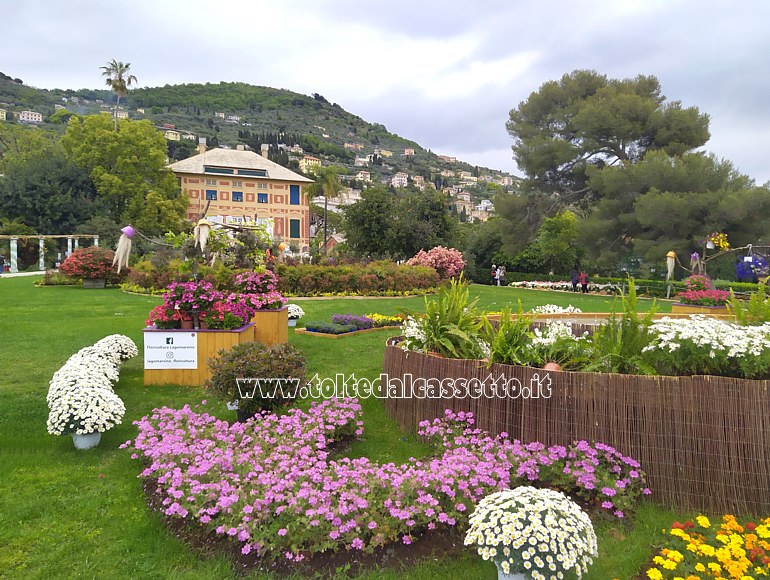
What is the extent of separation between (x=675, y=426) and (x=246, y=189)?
4796 cm

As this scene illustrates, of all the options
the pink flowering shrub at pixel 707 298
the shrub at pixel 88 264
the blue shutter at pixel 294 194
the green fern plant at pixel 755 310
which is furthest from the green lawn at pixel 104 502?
the blue shutter at pixel 294 194

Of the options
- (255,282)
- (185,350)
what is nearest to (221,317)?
(185,350)

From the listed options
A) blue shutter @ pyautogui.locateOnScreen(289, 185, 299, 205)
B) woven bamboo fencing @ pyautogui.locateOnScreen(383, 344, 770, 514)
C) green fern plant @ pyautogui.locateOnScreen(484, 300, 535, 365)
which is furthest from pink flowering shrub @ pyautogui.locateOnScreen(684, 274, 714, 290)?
blue shutter @ pyautogui.locateOnScreen(289, 185, 299, 205)

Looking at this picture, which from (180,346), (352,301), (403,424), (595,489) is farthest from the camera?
(352,301)

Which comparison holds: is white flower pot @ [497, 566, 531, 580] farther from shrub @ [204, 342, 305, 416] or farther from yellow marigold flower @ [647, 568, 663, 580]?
shrub @ [204, 342, 305, 416]

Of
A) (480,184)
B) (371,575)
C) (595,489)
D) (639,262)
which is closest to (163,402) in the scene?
(371,575)

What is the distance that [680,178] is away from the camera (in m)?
22.4

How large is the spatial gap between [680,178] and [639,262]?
789 cm

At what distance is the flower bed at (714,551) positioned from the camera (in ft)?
8.24

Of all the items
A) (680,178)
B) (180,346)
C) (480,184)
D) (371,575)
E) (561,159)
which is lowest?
(371,575)

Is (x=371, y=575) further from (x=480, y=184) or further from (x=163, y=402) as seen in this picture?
(x=480, y=184)

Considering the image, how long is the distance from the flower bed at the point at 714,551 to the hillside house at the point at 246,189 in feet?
148

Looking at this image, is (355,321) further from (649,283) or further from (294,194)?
→ (294,194)

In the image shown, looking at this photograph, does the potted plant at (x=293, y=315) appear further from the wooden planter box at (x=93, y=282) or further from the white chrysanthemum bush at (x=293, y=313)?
the wooden planter box at (x=93, y=282)
